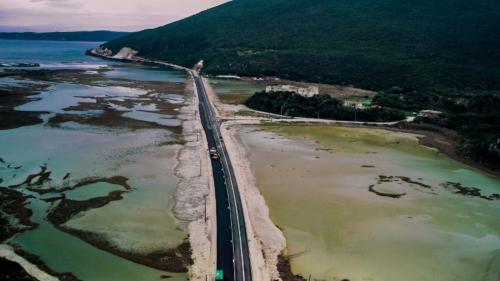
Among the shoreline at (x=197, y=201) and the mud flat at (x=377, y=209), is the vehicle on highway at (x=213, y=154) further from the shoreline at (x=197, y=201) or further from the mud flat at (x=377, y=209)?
the mud flat at (x=377, y=209)

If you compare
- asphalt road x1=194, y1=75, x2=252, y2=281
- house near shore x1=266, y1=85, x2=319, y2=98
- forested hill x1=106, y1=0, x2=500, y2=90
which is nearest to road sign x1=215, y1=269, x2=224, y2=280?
asphalt road x1=194, y1=75, x2=252, y2=281

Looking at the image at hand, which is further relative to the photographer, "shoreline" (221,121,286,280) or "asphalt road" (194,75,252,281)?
"shoreline" (221,121,286,280)

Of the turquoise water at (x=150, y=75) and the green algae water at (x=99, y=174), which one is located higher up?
the turquoise water at (x=150, y=75)

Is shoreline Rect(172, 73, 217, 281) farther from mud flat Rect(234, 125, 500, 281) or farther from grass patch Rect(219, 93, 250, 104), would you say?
grass patch Rect(219, 93, 250, 104)

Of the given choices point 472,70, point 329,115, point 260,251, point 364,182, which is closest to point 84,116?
point 329,115

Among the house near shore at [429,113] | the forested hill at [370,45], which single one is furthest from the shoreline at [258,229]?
the forested hill at [370,45]

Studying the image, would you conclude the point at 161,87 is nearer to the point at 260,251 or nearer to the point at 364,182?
the point at 364,182

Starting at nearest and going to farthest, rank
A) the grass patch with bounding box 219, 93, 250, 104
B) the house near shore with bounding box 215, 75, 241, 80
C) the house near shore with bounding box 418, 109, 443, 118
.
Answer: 1. the house near shore with bounding box 418, 109, 443, 118
2. the grass patch with bounding box 219, 93, 250, 104
3. the house near shore with bounding box 215, 75, 241, 80
